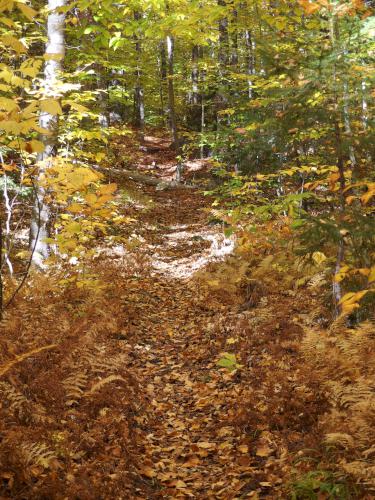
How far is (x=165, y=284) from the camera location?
32.0ft

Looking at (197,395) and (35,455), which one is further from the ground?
(197,395)

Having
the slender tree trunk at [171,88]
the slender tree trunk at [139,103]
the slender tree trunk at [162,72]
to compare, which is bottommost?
the slender tree trunk at [171,88]

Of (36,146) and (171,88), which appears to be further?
(171,88)

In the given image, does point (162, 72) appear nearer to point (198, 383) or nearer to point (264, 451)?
point (198, 383)

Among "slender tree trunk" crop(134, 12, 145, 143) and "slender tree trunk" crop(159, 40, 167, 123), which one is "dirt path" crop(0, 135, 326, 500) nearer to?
"slender tree trunk" crop(134, 12, 145, 143)

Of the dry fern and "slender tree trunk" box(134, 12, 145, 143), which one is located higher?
"slender tree trunk" box(134, 12, 145, 143)


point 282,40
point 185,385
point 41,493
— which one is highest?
point 282,40

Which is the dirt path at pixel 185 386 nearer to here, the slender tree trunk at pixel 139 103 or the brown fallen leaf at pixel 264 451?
the brown fallen leaf at pixel 264 451

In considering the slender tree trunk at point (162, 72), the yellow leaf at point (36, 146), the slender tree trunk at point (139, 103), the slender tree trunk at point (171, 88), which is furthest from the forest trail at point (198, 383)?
the slender tree trunk at point (162, 72)

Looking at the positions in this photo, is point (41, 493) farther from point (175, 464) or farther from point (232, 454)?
point (232, 454)

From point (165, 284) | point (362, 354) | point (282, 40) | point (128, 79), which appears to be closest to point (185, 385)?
point (362, 354)

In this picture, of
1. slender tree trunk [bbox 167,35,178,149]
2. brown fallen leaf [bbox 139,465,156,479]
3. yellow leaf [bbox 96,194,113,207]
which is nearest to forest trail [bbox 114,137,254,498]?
brown fallen leaf [bbox 139,465,156,479]

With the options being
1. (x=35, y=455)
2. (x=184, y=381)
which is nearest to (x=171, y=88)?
(x=184, y=381)

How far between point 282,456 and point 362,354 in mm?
1588
